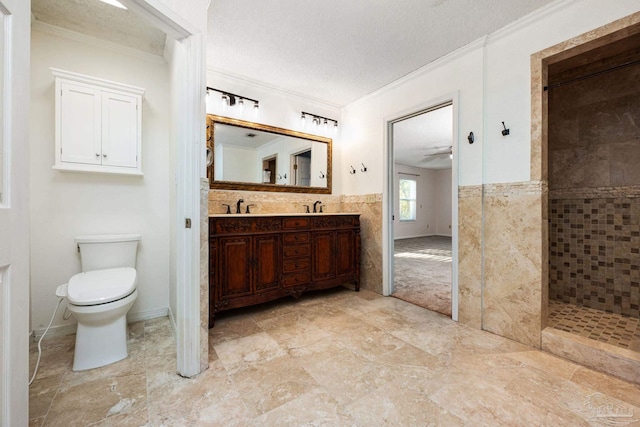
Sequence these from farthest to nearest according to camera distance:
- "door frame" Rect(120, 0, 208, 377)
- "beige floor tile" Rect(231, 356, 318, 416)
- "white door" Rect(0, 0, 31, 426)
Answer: "door frame" Rect(120, 0, 208, 377) < "beige floor tile" Rect(231, 356, 318, 416) < "white door" Rect(0, 0, 31, 426)

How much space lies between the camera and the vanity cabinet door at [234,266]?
7.64 ft

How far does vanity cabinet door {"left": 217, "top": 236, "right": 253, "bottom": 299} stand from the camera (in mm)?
2328

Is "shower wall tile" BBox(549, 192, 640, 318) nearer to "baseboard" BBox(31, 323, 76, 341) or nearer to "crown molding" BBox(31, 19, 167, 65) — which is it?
"crown molding" BBox(31, 19, 167, 65)

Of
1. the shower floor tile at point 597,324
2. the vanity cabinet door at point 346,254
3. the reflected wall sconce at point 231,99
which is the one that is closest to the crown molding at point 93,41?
the reflected wall sconce at point 231,99

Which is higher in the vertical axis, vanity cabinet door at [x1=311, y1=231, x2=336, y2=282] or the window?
the window

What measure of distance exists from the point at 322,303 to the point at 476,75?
253cm

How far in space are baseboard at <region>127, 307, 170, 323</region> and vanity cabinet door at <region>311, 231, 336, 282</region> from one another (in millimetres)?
1423

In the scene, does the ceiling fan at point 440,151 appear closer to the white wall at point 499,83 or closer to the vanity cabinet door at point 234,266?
the white wall at point 499,83

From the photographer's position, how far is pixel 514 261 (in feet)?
6.82

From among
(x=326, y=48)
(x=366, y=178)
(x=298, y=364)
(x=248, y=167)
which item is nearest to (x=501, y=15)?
(x=326, y=48)

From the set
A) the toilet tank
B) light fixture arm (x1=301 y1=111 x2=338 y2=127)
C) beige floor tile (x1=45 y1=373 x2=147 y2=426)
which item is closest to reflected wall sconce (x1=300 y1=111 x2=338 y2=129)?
light fixture arm (x1=301 y1=111 x2=338 y2=127)

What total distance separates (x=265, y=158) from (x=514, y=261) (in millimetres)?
2533

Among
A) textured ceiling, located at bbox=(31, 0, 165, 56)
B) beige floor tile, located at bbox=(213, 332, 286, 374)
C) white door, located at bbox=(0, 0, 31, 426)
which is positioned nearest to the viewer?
white door, located at bbox=(0, 0, 31, 426)

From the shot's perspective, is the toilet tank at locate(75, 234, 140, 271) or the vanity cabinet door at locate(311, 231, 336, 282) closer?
the toilet tank at locate(75, 234, 140, 271)
